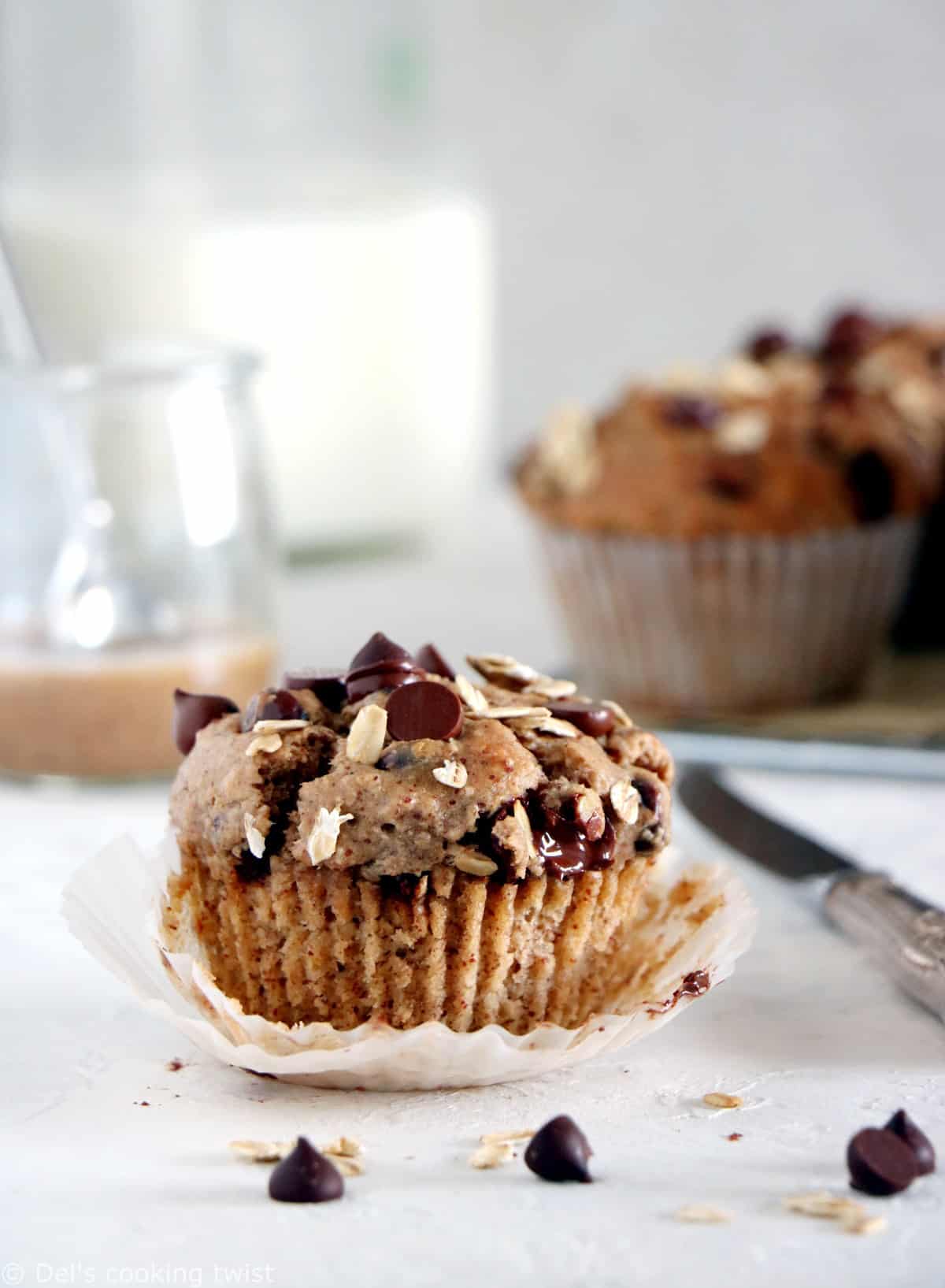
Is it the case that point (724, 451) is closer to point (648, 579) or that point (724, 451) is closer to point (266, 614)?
point (648, 579)

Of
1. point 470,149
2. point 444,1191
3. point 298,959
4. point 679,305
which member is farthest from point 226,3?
point 444,1191

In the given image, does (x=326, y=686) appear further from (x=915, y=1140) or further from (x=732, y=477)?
(x=732, y=477)

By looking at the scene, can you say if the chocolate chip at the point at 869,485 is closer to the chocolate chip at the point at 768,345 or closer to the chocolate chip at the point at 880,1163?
the chocolate chip at the point at 768,345

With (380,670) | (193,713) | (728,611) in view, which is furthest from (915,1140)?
(728,611)

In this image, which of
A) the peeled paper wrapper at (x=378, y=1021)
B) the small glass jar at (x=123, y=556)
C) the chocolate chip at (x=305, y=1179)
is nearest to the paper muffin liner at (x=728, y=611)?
the small glass jar at (x=123, y=556)

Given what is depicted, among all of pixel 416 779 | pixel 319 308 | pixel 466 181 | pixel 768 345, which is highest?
pixel 466 181

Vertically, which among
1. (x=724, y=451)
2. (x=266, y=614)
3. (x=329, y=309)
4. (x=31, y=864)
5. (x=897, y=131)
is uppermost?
(x=897, y=131)
